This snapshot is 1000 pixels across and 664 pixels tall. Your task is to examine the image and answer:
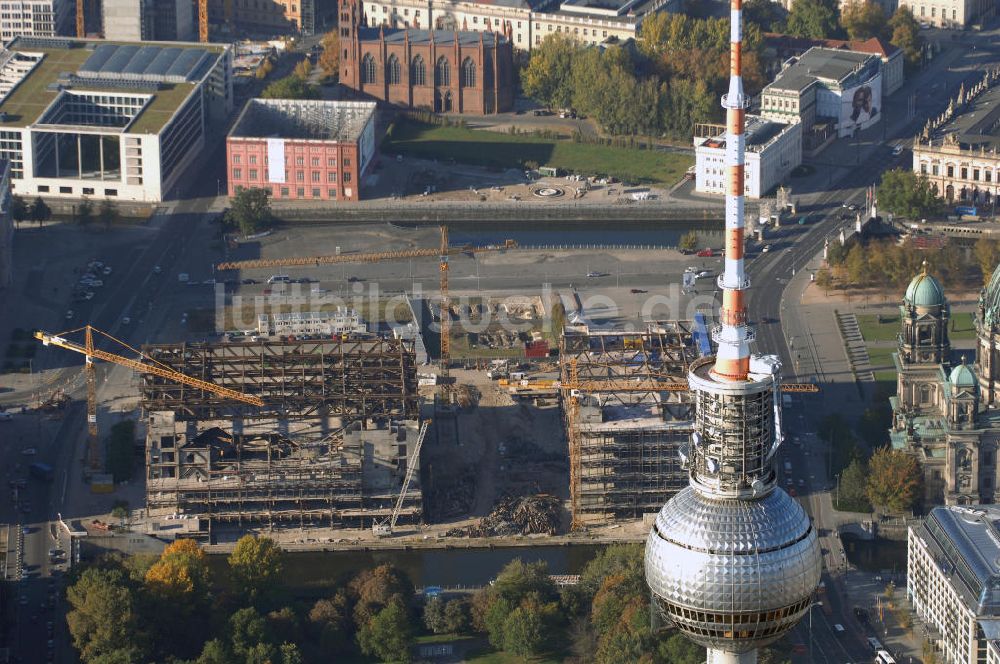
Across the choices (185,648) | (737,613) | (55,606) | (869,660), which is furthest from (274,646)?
(737,613)

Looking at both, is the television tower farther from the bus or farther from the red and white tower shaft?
the bus

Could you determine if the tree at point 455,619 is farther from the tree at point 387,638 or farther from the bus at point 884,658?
the bus at point 884,658

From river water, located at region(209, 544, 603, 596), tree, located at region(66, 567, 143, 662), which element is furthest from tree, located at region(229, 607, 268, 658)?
river water, located at region(209, 544, 603, 596)

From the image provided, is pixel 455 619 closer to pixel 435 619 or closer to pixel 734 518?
pixel 435 619

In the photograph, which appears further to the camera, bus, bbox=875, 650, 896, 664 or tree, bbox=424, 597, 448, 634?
tree, bbox=424, 597, 448, 634

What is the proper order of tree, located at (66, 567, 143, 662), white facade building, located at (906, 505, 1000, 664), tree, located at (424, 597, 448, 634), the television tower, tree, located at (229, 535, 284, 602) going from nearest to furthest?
1. the television tower
2. white facade building, located at (906, 505, 1000, 664)
3. tree, located at (66, 567, 143, 662)
4. tree, located at (424, 597, 448, 634)
5. tree, located at (229, 535, 284, 602)

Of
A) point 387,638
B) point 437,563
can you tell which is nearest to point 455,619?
point 387,638
